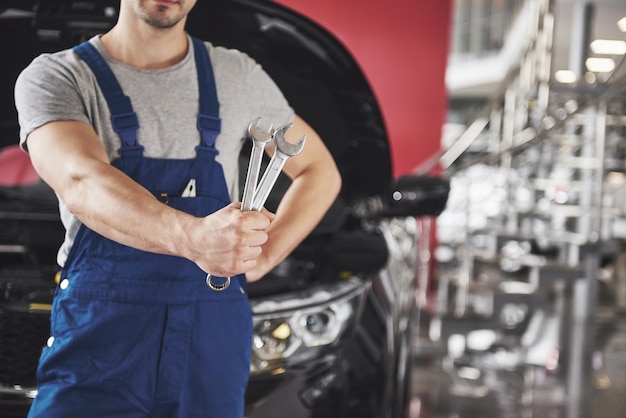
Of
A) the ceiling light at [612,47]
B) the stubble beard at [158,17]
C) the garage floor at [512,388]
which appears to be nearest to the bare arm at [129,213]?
the stubble beard at [158,17]

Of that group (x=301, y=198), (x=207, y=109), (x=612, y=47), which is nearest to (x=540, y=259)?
(x=612, y=47)

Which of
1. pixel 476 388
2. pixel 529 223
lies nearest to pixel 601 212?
pixel 529 223

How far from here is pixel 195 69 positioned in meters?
0.78

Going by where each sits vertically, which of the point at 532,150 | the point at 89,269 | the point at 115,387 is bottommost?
the point at 115,387

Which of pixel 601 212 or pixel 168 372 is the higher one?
pixel 601 212

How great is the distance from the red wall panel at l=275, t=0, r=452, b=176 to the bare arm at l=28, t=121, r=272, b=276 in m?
0.33

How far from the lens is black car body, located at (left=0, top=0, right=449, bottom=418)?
2.73ft

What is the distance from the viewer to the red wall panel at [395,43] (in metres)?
0.98

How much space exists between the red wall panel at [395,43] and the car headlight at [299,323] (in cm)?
22

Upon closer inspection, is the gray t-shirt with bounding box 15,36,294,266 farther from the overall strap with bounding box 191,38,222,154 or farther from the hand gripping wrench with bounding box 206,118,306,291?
the hand gripping wrench with bounding box 206,118,306,291

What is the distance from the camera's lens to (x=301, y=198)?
86 centimetres

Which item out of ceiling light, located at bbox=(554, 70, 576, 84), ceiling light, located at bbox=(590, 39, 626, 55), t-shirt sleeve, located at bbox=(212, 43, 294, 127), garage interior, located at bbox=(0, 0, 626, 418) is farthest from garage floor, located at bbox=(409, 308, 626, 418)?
t-shirt sleeve, located at bbox=(212, 43, 294, 127)

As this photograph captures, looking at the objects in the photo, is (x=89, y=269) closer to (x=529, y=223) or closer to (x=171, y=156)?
(x=171, y=156)

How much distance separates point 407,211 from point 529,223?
14.0ft
